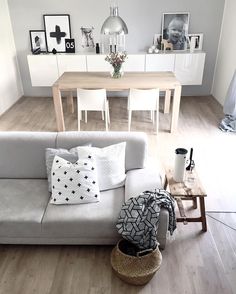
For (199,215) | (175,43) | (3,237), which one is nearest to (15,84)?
(175,43)

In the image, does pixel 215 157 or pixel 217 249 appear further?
pixel 215 157

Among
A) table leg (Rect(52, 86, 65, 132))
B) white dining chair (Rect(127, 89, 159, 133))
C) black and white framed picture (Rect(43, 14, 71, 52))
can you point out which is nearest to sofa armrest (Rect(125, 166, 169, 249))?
white dining chair (Rect(127, 89, 159, 133))

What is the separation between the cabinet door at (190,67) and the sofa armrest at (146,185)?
3301 millimetres

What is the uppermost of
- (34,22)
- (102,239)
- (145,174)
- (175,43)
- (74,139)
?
(34,22)

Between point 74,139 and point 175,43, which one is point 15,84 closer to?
point 175,43

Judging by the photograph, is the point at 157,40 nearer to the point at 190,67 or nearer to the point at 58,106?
the point at 190,67

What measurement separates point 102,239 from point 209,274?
801 mm

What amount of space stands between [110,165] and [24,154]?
0.76 meters

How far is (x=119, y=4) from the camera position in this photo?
4824 mm

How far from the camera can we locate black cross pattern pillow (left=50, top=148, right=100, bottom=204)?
1907mm

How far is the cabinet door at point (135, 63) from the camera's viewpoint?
4.87m

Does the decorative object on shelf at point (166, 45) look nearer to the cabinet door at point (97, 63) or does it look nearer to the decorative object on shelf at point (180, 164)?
the cabinet door at point (97, 63)

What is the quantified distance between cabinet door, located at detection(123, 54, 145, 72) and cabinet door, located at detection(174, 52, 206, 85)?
654 mm

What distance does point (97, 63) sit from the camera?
493 cm
